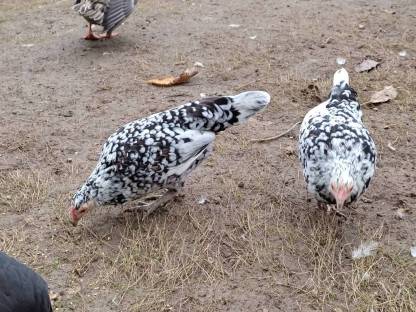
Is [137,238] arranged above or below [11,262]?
below

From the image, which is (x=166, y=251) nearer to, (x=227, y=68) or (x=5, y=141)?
(x=5, y=141)

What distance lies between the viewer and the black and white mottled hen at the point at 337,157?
3152 mm

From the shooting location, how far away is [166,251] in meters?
3.32

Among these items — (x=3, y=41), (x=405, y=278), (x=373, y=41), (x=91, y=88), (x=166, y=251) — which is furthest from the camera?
(x=3, y=41)

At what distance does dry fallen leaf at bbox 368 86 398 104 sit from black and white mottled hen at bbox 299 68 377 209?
1.23m

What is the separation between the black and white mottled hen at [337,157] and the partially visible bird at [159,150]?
0.44 metres

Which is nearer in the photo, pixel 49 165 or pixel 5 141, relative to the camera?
pixel 49 165

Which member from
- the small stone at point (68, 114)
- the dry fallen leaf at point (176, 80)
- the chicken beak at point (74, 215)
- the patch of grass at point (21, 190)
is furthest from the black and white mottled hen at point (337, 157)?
the small stone at point (68, 114)

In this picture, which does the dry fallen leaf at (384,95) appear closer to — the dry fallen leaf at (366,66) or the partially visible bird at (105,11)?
the dry fallen leaf at (366,66)

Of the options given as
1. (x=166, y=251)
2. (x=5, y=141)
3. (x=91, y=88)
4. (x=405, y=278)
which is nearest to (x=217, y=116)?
(x=166, y=251)

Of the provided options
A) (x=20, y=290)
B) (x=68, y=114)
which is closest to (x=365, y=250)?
(x=20, y=290)

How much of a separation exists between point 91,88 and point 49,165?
1.53 metres

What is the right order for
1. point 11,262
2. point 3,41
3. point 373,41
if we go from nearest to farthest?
point 11,262
point 373,41
point 3,41

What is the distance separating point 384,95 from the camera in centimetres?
486
